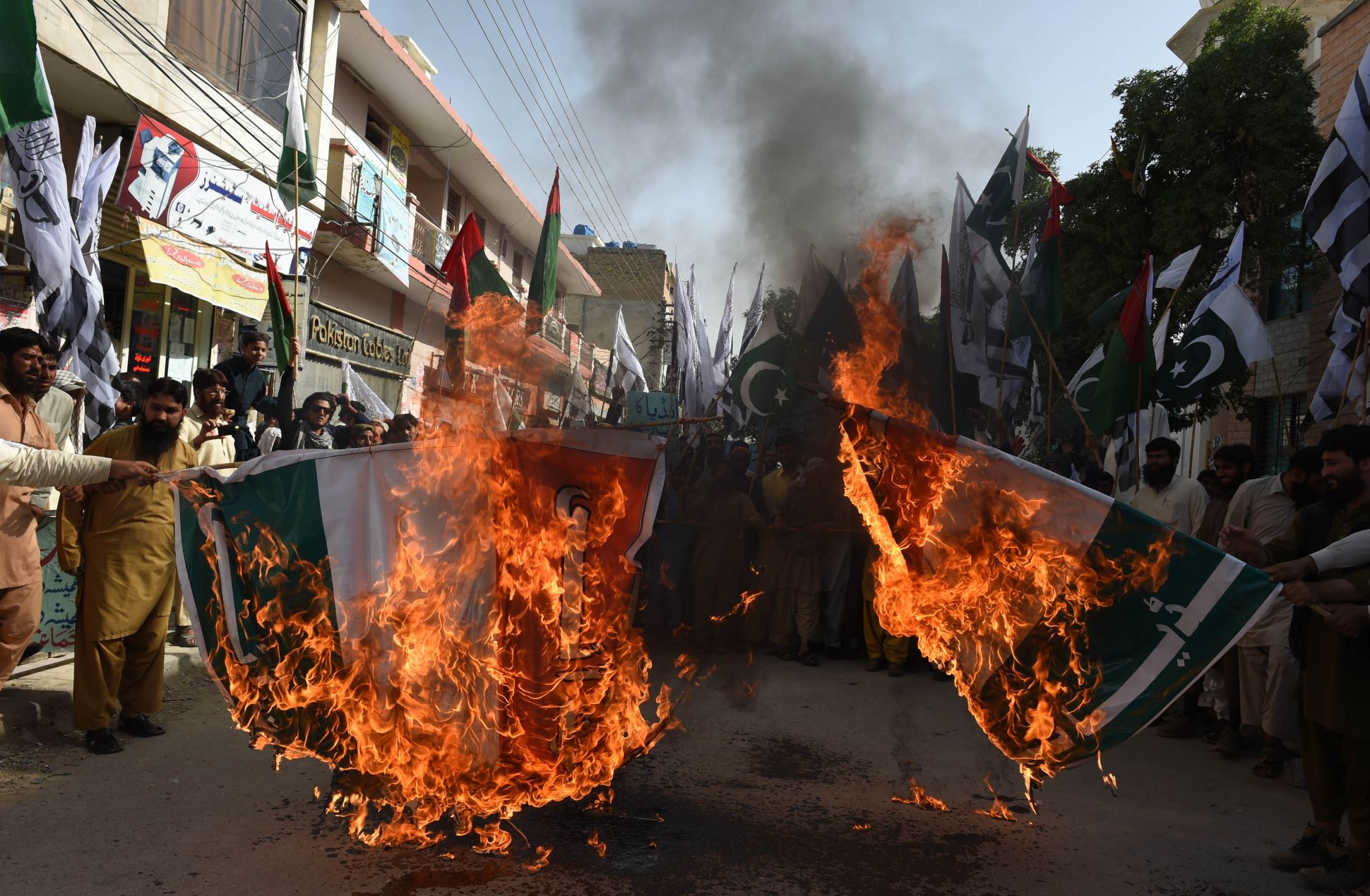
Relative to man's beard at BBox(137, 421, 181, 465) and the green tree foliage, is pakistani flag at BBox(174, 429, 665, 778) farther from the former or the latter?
the green tree foliage

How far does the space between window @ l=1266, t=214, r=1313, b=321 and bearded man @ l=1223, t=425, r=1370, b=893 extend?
38.2 feet

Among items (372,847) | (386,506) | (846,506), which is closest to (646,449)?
(386,506)

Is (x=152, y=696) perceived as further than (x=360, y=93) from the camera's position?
No

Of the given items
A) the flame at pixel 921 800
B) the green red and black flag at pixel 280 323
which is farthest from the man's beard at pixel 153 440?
the flame at pixel 921 800

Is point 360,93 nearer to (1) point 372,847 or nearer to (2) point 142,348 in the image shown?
(2) point 142,348

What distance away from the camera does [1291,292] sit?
1407 cm

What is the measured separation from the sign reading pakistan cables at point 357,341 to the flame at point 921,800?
11524 mm

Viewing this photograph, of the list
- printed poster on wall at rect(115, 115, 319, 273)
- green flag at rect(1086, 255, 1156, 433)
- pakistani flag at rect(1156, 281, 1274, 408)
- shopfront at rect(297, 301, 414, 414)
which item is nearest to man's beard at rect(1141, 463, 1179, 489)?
green flag at rect(1086, 255, 1156, 433)

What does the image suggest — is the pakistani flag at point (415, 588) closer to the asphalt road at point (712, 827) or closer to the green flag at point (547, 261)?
the asphalt road at point (712, 827)

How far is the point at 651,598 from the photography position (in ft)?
25.9

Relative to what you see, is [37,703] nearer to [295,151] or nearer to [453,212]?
[295,151]

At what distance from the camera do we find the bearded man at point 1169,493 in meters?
6.22

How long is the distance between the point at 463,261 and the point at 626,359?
17.0ft

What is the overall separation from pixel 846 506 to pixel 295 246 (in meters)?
8.69
